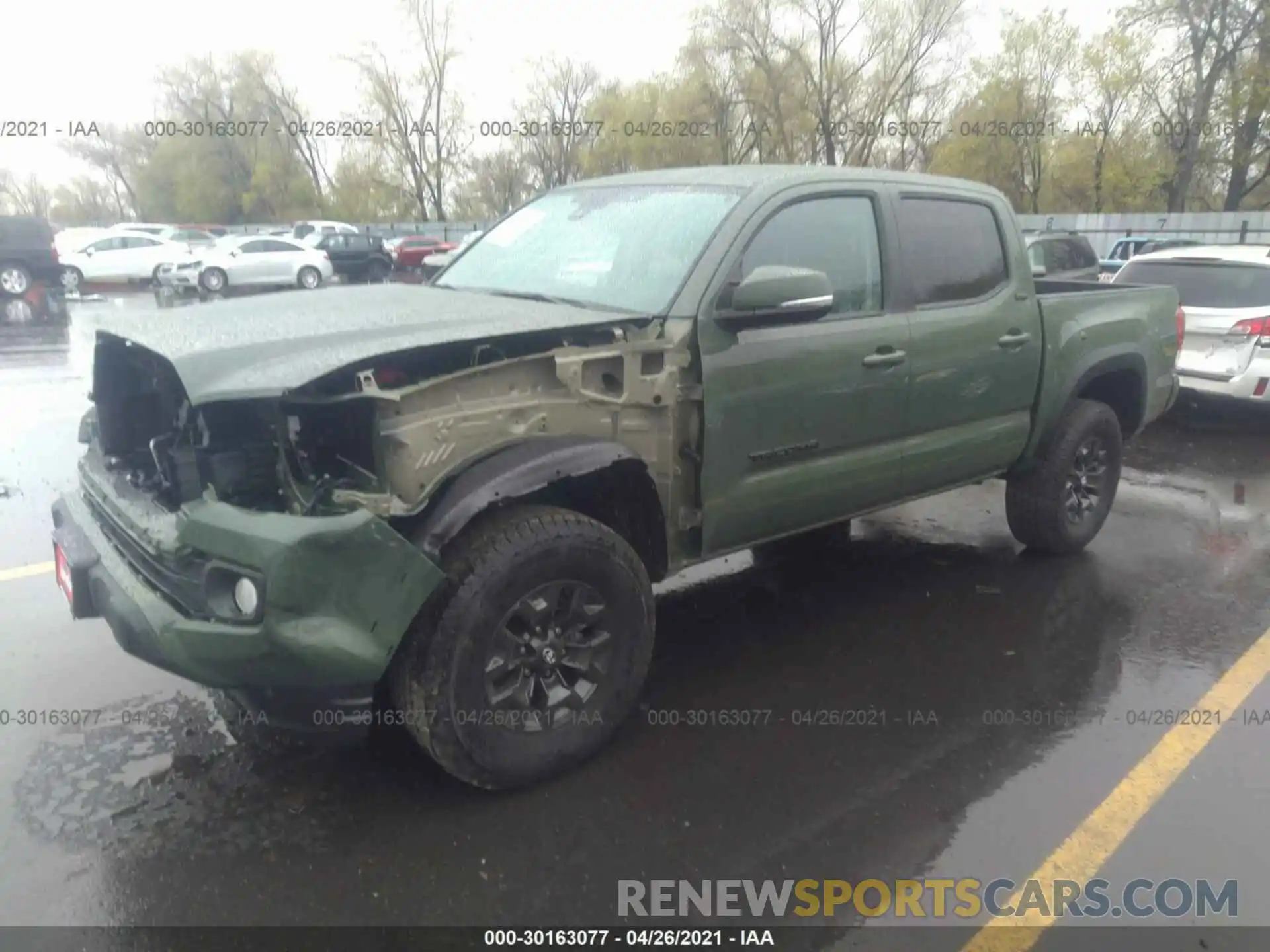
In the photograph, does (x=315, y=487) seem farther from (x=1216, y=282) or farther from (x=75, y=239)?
(x=75, y=239)

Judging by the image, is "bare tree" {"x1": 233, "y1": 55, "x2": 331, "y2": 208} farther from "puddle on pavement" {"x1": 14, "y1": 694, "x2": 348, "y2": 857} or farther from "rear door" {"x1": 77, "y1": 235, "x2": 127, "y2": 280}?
"puddle on pavement" {"x1": 14, "y1": 694, "x2": 348, "y2": 857}

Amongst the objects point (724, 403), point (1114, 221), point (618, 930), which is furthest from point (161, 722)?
point (1114, 221)

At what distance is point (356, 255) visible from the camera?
2886 cm

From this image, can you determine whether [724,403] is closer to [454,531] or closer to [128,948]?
[454,531]

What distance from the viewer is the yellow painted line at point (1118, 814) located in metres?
2.54

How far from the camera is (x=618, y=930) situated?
A: 2535mm

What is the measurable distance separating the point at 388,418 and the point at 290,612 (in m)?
0.58

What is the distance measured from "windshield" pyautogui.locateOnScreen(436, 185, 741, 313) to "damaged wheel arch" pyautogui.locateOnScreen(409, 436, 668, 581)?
24.1 inches

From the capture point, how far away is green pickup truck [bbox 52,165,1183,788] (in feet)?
8.52

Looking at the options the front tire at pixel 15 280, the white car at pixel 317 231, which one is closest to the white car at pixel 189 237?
the white car at pixel 317 231

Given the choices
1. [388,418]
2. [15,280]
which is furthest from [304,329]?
[15,280]

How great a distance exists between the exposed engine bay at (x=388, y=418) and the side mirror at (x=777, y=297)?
25cm

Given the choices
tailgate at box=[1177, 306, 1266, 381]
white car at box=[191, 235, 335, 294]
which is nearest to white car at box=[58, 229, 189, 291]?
white car at box=[191, 235, 335, 294]

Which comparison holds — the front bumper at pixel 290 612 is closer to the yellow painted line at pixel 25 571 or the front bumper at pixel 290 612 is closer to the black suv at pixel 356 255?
the yellow painted line at pixel 25 571
